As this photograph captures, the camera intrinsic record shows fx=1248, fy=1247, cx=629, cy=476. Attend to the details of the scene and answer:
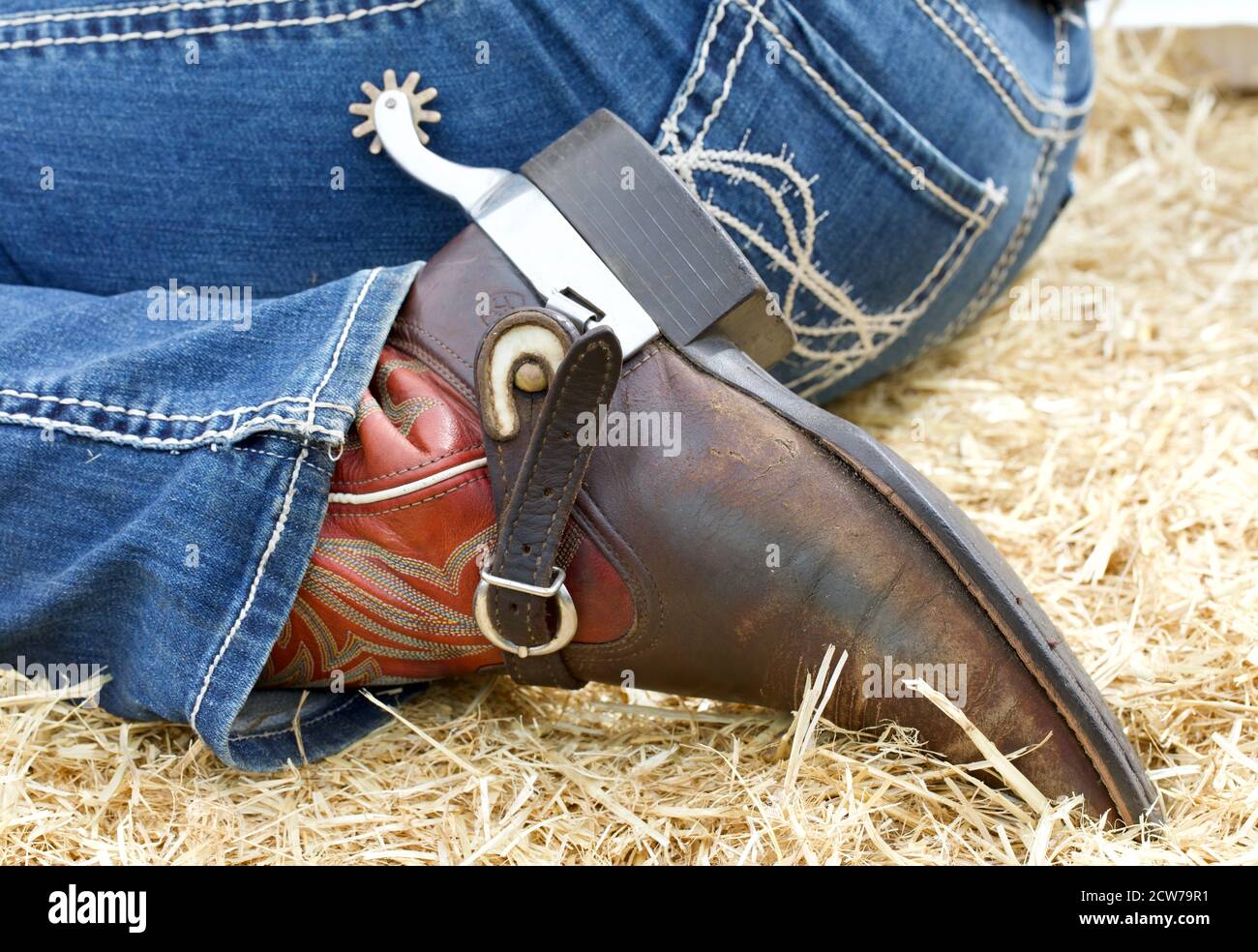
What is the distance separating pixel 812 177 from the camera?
0.97 m

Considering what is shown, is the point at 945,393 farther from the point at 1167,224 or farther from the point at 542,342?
the point at 542,342

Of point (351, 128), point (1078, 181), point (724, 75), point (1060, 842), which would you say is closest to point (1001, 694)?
point (1060, 842)

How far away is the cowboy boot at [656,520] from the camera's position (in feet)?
2.50

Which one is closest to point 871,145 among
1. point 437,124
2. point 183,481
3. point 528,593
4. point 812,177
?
point 812,177

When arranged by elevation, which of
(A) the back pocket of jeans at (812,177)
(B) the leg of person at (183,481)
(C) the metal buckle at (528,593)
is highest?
(A) the back pocket of jeans at (812,177)

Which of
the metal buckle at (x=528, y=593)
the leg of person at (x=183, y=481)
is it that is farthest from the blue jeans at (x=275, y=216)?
the metal buckle at (x=528, y=593)

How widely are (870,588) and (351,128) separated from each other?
0.51 meters

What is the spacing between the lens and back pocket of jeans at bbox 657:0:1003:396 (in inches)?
36.2

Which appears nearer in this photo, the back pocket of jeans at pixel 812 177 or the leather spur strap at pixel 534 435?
the leather spur strap at pixel 534 435

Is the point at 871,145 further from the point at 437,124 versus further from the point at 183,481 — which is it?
the point at 183,481

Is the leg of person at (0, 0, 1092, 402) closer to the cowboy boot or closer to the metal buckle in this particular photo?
the cowboy boot

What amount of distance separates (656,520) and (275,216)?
16.1 inches

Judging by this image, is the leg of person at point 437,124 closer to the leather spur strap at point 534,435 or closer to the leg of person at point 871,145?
the leg of person at point 871,145

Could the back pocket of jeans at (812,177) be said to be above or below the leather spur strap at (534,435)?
above
